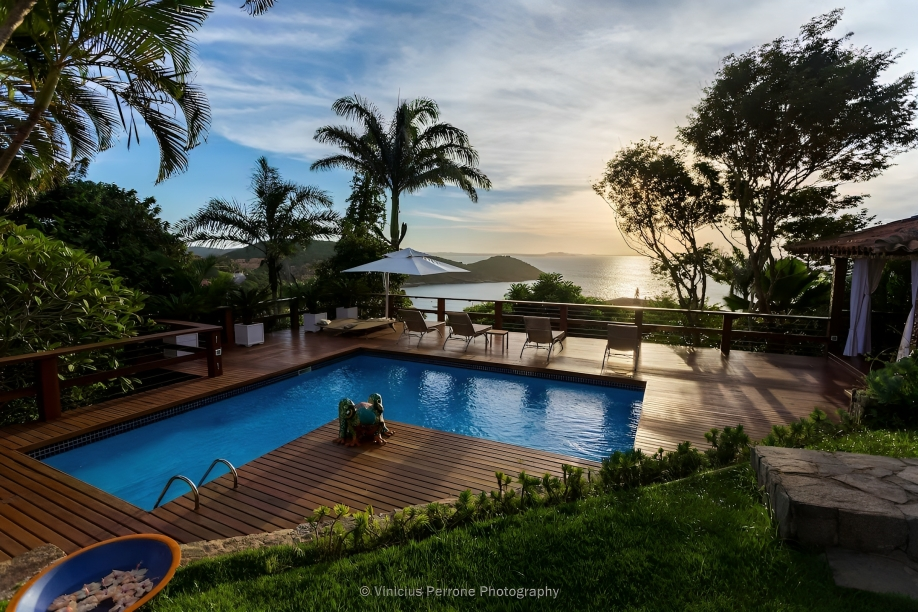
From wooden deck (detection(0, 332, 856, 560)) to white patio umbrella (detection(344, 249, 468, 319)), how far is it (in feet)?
9.87

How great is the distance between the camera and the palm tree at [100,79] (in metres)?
4.23

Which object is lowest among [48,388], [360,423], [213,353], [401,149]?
[360,423]

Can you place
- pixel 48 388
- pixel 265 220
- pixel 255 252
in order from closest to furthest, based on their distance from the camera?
pixel 48 388, pixel 265 220, pixel 255 252

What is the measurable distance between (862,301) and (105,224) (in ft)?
47.9

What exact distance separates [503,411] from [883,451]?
13.5 feet

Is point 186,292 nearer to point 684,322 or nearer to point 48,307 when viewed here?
point 48,307

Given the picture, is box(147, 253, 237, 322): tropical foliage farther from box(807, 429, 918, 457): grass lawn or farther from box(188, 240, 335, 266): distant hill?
box(807, 429, 918, 457): grass lawn

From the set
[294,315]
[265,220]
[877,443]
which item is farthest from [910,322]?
[265,220]

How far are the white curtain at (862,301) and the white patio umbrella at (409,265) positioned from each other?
7.10 m

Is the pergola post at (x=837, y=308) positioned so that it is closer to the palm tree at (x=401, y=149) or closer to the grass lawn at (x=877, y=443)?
the grass lawn at (x=877, y=443)

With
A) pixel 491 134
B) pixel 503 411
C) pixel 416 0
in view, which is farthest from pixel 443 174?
pixel 503 411

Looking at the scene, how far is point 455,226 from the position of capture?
2483cm

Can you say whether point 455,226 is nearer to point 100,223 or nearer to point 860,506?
point 100,223

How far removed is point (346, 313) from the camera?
12.1 meters
